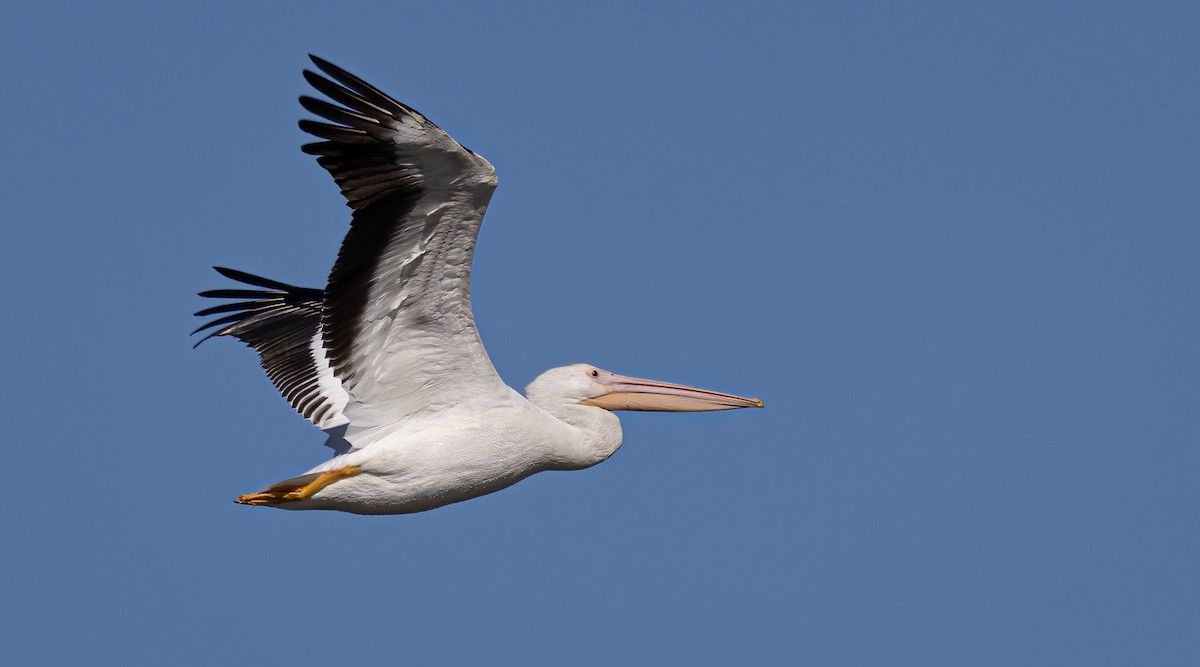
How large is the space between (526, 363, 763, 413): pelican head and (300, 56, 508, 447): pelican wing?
847mm

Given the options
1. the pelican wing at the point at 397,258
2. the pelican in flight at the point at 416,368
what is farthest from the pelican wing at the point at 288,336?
the pelican wing at the point at 397,258

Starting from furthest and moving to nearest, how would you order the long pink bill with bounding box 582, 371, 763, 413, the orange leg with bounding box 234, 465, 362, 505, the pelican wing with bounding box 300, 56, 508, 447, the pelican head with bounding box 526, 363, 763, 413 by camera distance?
the long pink bill with bounding box 582, 371, 763, 413 < the pelican head with bounding box 526, 363, 763, 413 < the orange leg with bounding box 234, 465, 362, 505 < the pelican wing with bounding box 300, 56, 508, 447

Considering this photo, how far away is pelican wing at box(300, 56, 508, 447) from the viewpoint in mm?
8672

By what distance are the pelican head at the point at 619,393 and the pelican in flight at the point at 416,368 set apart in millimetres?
11

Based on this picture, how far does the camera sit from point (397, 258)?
30.5 feet

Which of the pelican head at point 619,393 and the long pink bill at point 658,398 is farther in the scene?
the long pink bill at point 658,398

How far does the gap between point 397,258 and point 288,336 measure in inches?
145

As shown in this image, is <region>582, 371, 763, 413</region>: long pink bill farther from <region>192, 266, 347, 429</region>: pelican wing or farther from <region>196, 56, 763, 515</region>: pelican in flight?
<region>192, 266, 347, 429</region>: pelican wing

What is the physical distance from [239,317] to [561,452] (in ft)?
12.7

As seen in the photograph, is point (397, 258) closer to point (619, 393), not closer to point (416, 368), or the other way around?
point (416, 368)

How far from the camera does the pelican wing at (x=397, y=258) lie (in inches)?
341

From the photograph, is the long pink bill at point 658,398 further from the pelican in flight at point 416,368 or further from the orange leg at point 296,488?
the orange leg at point 296,488

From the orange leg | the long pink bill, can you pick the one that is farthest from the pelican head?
the orange leg

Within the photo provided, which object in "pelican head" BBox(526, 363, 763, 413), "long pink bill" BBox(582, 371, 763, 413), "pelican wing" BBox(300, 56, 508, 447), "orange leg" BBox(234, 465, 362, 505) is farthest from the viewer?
"long pink bill" BBox(582, 371, 763, 413)
